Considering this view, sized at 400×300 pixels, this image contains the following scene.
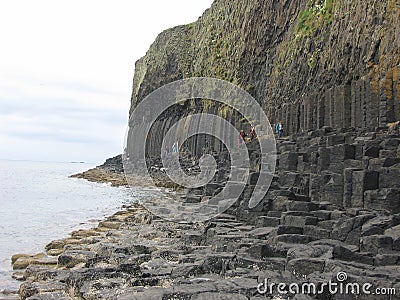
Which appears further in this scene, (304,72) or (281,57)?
(281,57)

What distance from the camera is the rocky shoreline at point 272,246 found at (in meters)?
6.75

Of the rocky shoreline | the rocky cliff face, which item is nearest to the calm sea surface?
the rocky shoreline

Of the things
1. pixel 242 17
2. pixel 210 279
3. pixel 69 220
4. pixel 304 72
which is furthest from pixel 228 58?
pixel 210 279

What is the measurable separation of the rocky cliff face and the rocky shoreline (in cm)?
603

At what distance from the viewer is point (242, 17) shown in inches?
1847

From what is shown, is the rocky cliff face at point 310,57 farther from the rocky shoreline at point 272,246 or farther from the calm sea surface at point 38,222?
the calm sea surface at point 38,222

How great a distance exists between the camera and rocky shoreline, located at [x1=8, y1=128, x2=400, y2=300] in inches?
266

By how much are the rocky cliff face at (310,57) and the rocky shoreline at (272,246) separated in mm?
6029

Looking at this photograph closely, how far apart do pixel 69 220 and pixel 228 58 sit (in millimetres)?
31096

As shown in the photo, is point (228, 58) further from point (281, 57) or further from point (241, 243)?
point (241, 243)

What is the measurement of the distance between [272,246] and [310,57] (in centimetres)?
2356

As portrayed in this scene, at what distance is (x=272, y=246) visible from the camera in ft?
27.8

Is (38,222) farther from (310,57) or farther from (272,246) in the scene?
(310,57)

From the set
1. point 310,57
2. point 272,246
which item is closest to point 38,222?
point 272,246
